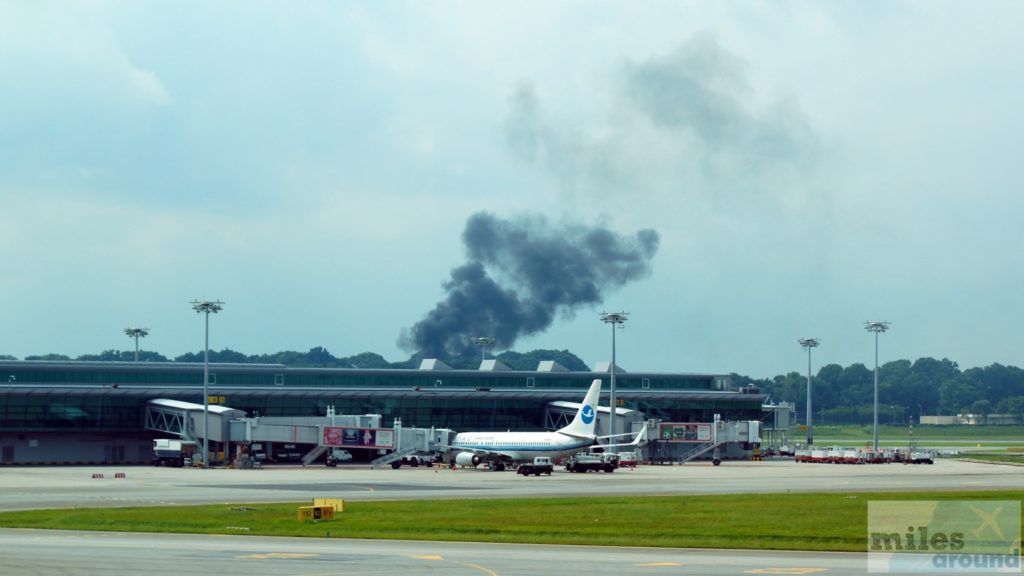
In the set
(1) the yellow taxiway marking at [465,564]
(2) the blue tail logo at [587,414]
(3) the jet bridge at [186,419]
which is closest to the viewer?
(1) the yellow taxiway marking at [465,564]

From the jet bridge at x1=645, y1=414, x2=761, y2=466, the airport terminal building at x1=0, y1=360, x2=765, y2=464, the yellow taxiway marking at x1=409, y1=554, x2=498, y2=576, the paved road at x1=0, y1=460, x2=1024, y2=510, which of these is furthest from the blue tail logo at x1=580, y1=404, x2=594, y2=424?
the yellow taxiway marking at x1=409, y1=554, x2=498, y2=576

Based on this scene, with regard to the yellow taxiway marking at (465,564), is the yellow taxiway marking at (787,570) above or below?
above

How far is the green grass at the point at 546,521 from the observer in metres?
47.1

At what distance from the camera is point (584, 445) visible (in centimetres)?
11938

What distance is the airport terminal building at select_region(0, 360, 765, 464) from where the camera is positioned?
460ft

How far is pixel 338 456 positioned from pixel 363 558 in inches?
3755

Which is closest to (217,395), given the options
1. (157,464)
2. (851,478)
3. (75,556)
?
(157,464)

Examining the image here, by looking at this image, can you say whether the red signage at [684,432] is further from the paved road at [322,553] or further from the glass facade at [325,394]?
the paved road at [322,553]

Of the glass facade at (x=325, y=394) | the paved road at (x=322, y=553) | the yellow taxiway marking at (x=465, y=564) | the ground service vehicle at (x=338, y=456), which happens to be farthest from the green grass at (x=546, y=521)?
the glass facade at (x=325, y=394)

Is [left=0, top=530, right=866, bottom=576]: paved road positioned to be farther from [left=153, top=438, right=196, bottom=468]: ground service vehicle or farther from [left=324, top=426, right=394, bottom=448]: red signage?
[left=324, top=426, right=394, bottom=448]: red signage

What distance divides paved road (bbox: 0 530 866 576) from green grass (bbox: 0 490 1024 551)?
2.60 metres

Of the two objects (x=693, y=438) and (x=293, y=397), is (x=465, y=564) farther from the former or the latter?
(x=293, y=397)

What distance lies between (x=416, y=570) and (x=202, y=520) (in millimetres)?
21036

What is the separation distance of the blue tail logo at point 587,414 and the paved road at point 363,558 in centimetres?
7318
